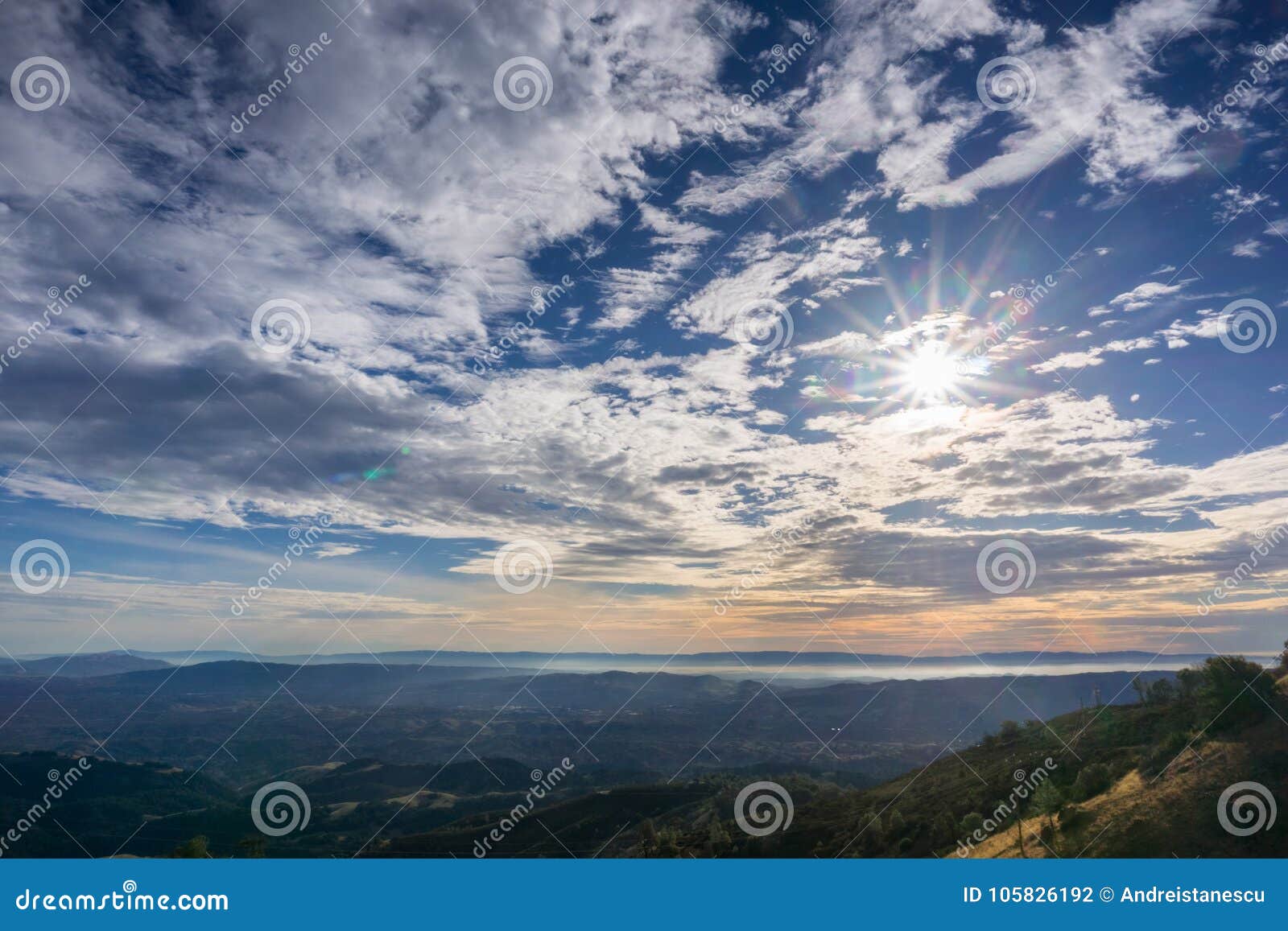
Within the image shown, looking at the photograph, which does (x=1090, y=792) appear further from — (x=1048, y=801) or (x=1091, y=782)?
(x=1048, y=801)

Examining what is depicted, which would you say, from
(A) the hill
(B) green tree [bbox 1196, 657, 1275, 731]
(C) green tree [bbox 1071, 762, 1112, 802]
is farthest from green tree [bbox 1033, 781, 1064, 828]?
(B) green tree [bbox 1196, 657, 1275, 731]

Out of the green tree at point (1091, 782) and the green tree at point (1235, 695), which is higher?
the green tree at point (1235, 695)

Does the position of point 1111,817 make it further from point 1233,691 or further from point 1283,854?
point 1233,691

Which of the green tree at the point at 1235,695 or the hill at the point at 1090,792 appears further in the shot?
the green tree at the point at 1235,695

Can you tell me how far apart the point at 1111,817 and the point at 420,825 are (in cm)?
19549

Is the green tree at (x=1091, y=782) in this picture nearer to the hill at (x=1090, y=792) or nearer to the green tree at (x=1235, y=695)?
the hill at (x=1090, y=792)

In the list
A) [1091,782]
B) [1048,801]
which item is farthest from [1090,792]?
[1048,801]

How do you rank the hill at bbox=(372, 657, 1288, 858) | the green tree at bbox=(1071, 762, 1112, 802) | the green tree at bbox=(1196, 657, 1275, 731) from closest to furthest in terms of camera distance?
the hill at bbox=(372, 657, 1288, 858) < the green tree at bbox=(1071, 762, 1112, 802) < the green tree at bbox=(1196, 657, 1275, 731)

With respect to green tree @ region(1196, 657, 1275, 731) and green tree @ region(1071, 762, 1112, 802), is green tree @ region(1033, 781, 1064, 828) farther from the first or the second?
green tree @ region(1196, 657, 1275, 731)

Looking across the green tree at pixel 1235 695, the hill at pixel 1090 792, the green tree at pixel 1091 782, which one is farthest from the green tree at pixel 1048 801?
the green tree at pixel 1235 695

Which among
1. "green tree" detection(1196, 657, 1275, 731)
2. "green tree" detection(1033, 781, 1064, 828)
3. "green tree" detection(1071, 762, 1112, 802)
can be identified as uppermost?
"green tree" detection(1196, 657, 1275, 731)

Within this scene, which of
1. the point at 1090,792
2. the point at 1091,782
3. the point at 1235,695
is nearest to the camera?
the point at 1090,792

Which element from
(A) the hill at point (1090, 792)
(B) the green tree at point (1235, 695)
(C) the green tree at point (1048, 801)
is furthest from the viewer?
(B) the green tree at point (1235, 695)

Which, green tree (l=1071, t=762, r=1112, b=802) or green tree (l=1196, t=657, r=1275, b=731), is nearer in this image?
green tree (l=1071, t=762, r=1112, b=802)
